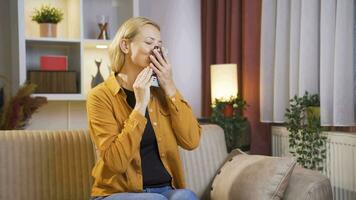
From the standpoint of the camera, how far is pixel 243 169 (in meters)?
2.07

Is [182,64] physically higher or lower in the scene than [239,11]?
lower

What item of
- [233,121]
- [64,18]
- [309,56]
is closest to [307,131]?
[309,56]

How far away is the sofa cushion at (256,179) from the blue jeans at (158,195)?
34cm

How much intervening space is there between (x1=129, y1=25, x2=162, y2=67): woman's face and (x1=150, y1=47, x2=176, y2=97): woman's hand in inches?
1.2

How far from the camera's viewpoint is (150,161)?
175 centimetres

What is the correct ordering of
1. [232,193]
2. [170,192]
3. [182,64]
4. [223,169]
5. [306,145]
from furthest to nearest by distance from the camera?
[182,64], [306,145], [223,169], [232,193], [170,192]


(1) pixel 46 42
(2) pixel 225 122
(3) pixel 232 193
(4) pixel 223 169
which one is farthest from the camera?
(1) pixel 46 42

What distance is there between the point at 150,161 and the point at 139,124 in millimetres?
185

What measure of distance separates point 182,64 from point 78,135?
59.7 inches

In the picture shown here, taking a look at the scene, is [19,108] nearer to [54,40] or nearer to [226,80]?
[54,40]

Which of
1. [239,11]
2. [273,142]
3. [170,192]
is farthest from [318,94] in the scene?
[170,192]

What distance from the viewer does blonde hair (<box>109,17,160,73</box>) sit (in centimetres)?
175

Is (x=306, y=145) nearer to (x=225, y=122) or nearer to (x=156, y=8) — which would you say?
(x=225, y=122)

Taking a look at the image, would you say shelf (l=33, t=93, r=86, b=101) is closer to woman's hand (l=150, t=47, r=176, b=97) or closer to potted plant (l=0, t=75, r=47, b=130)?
potted plant (l=0, t=75, r=47, b=130)
